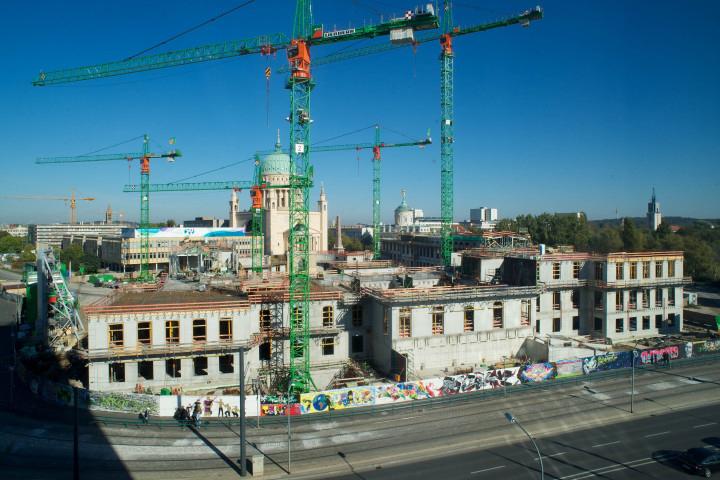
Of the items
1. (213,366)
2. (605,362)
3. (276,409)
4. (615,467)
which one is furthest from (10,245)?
(615,467)

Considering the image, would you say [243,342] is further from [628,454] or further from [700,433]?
[700,433]

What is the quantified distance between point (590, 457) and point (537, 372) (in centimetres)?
1331

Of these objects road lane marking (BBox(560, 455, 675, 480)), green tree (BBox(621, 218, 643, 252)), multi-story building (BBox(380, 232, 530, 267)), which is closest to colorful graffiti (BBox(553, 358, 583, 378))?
road lane marking (BBox(560, 455, 675, 480))

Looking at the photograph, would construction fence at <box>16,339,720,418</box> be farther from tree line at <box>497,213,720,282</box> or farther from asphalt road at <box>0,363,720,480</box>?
tree line at <box>497,213,720,282</box>

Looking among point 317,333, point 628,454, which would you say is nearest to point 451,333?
point 317,333

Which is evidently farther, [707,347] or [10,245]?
[10,245]

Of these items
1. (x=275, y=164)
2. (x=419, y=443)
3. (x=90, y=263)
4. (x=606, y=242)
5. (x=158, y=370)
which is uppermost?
(x=275, y=164)

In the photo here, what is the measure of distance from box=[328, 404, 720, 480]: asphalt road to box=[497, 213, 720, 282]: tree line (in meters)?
50.4

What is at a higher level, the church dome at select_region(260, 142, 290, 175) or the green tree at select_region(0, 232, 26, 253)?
the church dome at select_region(260, 142, 290, 175)

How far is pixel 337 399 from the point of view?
118 feet

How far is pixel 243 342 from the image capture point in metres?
40.1

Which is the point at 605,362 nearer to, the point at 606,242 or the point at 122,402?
the point at 122,402

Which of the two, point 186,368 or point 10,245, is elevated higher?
point 10,245

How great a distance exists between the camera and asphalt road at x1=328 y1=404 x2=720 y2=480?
26.8m
